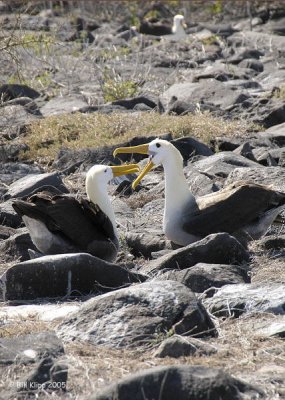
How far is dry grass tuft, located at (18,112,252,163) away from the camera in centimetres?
1035

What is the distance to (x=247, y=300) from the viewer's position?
529 cm

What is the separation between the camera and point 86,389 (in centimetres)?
429

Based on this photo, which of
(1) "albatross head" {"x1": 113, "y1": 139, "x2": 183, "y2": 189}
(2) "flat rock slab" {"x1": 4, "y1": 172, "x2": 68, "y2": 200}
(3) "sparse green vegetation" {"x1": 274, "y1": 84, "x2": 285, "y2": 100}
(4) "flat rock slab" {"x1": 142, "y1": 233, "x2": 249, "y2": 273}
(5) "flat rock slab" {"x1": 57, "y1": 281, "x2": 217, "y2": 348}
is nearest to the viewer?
(5) "flat rock slab" {"x1": 57, "y1": 281, "x2": 217, "y2": 348}

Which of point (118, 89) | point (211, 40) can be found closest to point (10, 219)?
point (118, 89)

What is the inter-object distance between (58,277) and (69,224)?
0.94 meters

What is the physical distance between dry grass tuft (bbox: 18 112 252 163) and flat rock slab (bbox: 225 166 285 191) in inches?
77.6

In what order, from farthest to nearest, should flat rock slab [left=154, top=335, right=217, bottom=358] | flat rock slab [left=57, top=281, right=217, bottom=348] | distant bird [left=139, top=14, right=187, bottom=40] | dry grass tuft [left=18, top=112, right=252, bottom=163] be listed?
distant bird [left=139, top=14, right=187, bottom=40], dry grass tuft [left=18, top=112, right=252, bottom=163], flat rock slab [left=57, top=281, right=217, bottom=348], flat rock slab [left=154, top=335, right=217, bottom=358]

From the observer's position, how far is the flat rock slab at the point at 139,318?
15.8ft

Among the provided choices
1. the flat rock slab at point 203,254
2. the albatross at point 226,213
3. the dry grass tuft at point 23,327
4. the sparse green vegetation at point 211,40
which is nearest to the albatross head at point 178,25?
the sparse green vegetation at point 211,40

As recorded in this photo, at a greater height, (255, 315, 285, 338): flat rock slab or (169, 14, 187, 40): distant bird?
(255, 315, 285, 338): flat rock slab

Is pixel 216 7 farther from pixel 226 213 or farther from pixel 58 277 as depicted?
pixel 58 277

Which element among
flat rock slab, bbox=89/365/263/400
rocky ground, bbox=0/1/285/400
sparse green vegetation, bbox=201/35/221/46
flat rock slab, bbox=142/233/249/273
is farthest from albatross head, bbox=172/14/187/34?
flat rock slab, bbox=89/365/263/400

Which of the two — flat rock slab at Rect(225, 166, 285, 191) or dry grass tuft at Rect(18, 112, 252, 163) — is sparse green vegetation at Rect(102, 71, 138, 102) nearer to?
dry grass tuft at Rect(18, 112, 252, 163)

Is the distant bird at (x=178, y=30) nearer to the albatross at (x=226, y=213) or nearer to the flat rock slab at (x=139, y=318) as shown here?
the albatross at (x=226, y=213)
